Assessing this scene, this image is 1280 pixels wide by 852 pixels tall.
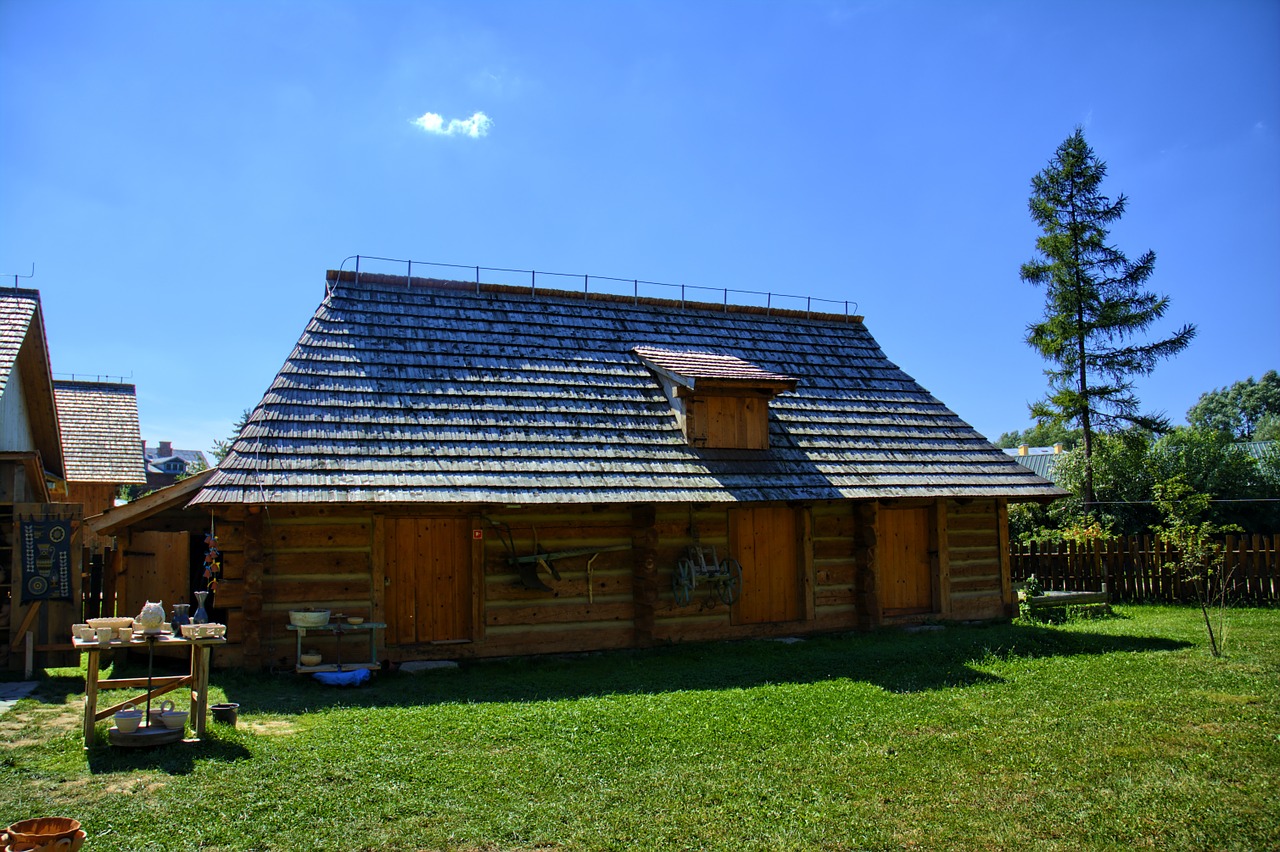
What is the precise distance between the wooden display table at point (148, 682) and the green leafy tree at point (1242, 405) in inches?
2781

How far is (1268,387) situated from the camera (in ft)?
210

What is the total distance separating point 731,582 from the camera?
11859mm

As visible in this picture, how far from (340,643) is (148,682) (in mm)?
3482

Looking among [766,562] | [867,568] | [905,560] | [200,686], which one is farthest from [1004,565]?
[200,686]

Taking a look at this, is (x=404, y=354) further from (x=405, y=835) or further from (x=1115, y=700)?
(x=1115, y=700)

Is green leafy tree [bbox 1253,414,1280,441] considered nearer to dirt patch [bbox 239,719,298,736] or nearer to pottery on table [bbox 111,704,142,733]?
dirt patch [bbox 239,719,298,736]

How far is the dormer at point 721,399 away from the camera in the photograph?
41.1 feet

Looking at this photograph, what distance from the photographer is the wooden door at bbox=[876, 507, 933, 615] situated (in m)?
13.5

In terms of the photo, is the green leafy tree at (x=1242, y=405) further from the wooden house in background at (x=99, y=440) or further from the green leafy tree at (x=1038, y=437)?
the wooden house in background at (x=99, y=440)

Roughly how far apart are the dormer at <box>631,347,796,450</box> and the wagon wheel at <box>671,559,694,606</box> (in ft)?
6.14

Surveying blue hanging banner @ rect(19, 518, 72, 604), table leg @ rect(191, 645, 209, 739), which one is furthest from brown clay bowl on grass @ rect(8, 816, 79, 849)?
blue hanging banner @ rect(19, 518, 72, 604)

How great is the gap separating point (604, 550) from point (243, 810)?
651 cm

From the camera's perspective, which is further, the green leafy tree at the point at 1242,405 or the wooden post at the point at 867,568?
the green leafy tree at the point at 1242,405

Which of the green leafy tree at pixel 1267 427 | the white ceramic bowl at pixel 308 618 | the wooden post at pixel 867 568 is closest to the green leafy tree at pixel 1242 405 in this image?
the green leafy tree at pixel 1267 427
